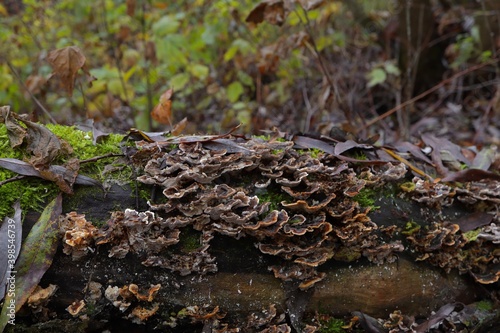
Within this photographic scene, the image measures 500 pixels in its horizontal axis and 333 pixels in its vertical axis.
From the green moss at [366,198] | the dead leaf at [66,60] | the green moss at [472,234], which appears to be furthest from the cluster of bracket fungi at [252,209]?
the dead leaf at [66,60]

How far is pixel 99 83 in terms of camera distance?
20.3 ft

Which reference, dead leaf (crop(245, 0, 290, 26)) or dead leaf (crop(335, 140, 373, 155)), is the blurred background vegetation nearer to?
dead leaf (crop(245, 0, 290, 26))

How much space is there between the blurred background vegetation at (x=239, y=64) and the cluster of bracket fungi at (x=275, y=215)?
2614 millimetres

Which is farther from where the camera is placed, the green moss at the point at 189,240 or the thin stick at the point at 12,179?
the green moss at the point at 189,240

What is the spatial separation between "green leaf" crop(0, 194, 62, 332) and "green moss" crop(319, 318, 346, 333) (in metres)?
1.89

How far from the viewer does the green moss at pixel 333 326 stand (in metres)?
2.90

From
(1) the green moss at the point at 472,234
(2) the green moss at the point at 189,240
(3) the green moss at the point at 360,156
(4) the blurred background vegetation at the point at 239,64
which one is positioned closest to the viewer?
(2) the green moss at the point at 189,240

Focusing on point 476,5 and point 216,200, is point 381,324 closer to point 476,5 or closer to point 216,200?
point 216,200

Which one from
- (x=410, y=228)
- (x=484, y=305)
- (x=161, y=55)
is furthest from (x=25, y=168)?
(x=161, y=55)

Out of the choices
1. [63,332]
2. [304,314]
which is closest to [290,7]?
[304,314]

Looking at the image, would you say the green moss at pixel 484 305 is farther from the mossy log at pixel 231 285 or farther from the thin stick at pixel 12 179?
the thin stick at pixel 12 179

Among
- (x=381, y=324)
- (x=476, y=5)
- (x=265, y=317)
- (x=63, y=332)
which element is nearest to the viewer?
(x=63, y=332)

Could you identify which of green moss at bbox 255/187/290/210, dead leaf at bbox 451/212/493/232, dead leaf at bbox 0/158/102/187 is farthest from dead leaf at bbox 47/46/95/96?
dead leaf at bbox 451/212/493/232

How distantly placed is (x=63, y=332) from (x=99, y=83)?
4479mm
